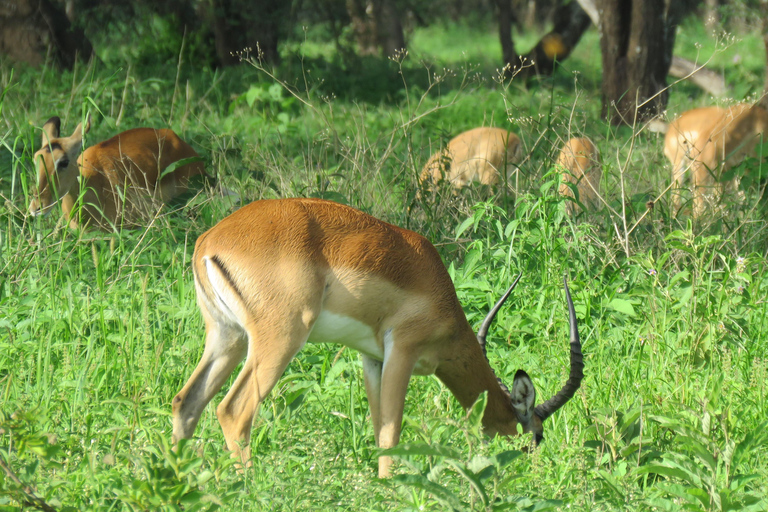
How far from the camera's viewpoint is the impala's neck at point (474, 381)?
126 inches

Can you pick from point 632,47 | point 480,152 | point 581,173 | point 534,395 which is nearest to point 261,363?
point 534,395

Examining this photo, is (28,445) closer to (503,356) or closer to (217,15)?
(503,356)

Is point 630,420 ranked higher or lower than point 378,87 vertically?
higher

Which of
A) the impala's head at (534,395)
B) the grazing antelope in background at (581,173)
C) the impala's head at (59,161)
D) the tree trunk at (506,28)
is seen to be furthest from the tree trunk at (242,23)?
the impala's head at (534,395)

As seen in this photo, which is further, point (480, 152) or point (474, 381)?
point (480, 152)

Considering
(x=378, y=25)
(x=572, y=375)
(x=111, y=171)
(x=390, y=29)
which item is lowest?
(x=378, y=25)

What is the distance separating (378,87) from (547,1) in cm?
2270

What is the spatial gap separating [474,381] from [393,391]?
38cm

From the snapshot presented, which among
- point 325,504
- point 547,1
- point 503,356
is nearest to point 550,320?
point 503,356

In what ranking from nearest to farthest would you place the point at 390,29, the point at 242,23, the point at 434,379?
the point at 434,379
the point at 242,23
the point at 390,29

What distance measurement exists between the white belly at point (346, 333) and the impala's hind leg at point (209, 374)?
11.1 inches

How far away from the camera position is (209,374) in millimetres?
3100

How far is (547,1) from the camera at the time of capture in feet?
102

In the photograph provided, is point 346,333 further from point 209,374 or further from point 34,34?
point 34,34
